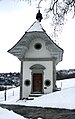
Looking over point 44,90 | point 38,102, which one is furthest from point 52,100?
point 44,90

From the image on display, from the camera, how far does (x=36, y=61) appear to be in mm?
28766

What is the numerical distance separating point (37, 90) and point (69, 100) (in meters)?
9.66

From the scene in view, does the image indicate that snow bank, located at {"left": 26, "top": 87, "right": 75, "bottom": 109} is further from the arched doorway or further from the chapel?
the arched doorway

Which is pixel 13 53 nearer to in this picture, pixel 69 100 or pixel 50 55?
pixel 50 55

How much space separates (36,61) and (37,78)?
156cm

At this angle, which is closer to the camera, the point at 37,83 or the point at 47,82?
the point at 47,82

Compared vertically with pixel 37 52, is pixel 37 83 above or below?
below

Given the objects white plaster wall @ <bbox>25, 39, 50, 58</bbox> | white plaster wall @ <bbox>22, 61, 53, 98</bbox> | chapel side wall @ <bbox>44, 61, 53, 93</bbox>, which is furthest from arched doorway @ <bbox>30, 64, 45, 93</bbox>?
white plaster wall @ <bbox>25, 39, 50, 58</bbox>

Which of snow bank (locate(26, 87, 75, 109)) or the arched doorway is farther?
the arched doorway

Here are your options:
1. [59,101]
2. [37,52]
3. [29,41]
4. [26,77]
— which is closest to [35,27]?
[29,41]

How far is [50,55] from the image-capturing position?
28.6 meters

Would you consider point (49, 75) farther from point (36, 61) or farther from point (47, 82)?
point (36, 61)

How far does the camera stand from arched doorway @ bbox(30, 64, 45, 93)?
2877 cm

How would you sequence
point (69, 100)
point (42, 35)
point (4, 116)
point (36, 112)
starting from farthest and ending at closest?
point (42, 35)
point (69, 100)
point (36, 112)
point (4, 116)
